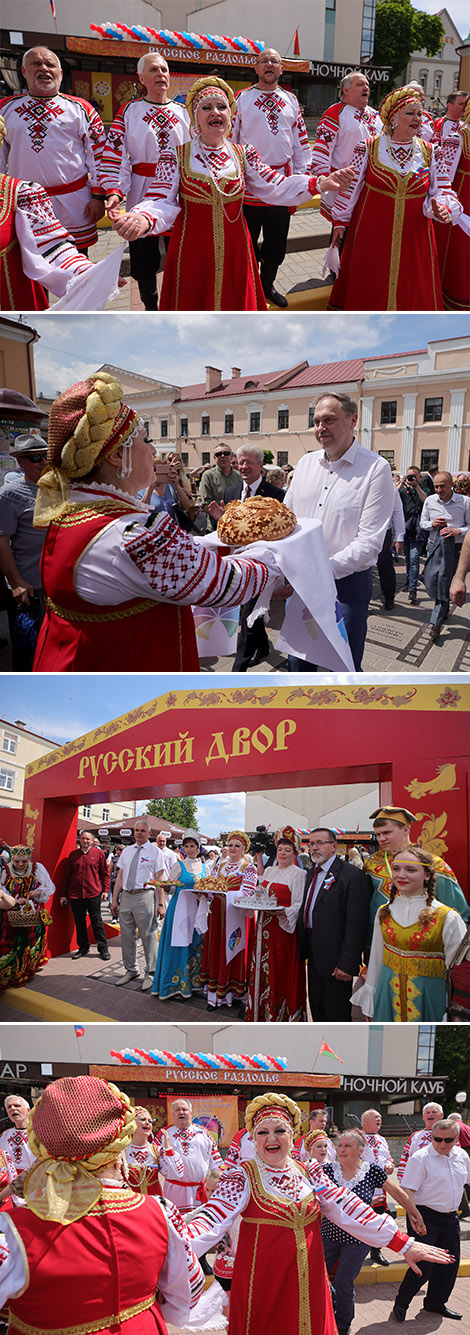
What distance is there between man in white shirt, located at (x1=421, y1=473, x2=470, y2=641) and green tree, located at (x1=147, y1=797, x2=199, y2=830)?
1304 millimetres

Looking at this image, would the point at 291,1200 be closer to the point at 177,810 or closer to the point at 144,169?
the point at 177,810

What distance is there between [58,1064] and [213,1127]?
7.00 ft

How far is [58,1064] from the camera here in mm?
3814

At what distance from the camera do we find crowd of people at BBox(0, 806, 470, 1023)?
349 cm

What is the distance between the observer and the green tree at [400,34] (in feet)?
32.9

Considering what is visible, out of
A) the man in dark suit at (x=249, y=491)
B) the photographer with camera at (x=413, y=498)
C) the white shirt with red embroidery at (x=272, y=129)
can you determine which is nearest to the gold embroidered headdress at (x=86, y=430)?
the man in dark suit at (x=249, y=491)

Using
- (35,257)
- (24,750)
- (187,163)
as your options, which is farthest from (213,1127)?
(187,163)

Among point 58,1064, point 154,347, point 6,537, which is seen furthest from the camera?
point 58,1064

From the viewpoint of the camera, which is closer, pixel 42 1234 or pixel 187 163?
pixel 42 1234

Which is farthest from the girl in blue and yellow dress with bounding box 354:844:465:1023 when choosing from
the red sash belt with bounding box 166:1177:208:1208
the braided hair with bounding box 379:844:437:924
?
the red sash belt with bounding box 166:1177:208:1208

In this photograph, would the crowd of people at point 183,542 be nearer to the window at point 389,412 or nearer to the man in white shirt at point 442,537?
the man in white shirt at point 442,537

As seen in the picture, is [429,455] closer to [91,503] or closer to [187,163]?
[91,503]

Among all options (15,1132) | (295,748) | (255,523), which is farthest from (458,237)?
(15,1132)

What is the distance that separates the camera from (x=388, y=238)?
439 centimetres
